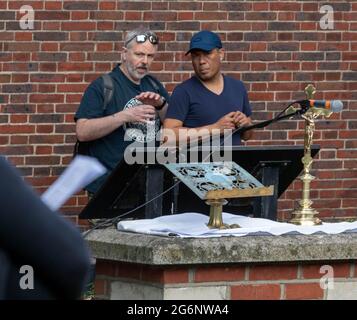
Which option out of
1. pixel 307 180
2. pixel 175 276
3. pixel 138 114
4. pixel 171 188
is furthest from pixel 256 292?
pixel 138 114

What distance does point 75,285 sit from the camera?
2.40 meters

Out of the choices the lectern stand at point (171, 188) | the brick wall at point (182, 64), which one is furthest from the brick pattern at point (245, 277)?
the brick wall at point (182, 64)

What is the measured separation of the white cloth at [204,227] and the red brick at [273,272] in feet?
0.66

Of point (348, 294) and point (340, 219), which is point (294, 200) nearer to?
point (340, 219)

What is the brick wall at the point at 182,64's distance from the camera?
9102mm

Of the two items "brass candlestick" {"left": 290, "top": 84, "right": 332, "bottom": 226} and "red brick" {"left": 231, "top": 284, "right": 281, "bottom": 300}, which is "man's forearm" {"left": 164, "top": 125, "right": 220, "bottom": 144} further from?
"red brick" {"left": 231, "top": 284, "right": 281, "bottom": 300}

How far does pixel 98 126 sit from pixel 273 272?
2.57 meters

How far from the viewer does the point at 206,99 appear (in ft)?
25.1

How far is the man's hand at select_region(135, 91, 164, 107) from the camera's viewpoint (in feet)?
24.7

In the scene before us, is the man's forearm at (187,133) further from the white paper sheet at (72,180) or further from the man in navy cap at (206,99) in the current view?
the white paper sheet at (72,180)

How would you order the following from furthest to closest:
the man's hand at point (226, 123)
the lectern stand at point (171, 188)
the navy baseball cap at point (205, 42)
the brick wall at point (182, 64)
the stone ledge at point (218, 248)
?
the brick wall at point (182, 64), the navy baseball cap at point (205, 42), the man's hand at point (226, 123), the lectern stand at point (171, 188), the stone ledge at point (218, 248)

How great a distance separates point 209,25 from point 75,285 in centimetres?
735

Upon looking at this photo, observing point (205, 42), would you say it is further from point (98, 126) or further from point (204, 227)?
point (204, 227)
